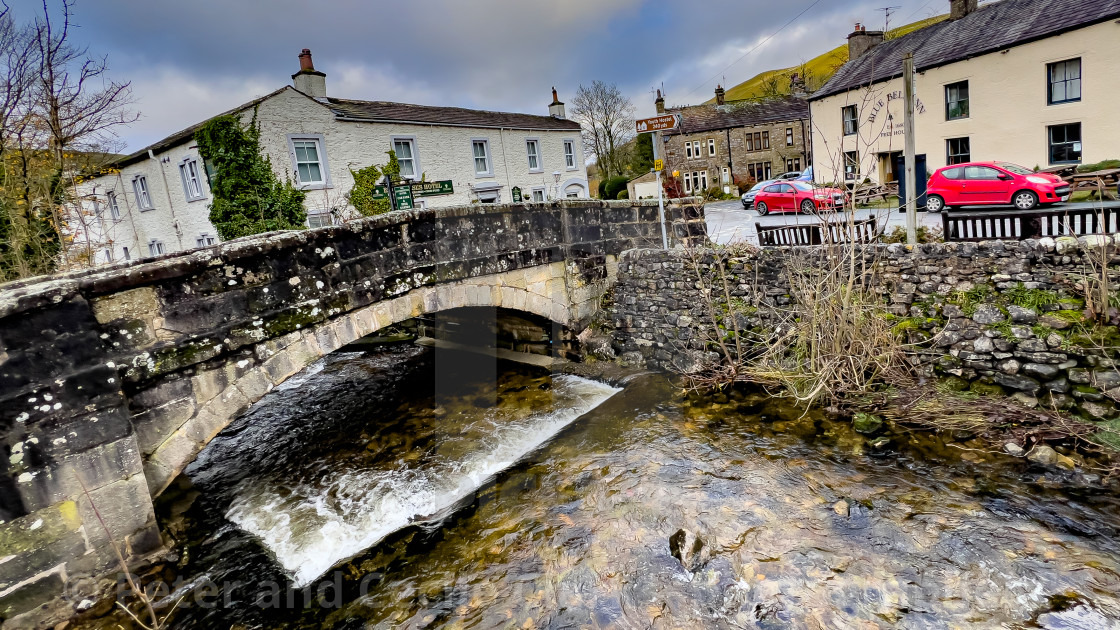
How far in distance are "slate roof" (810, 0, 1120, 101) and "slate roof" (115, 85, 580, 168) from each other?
1263 centimetres

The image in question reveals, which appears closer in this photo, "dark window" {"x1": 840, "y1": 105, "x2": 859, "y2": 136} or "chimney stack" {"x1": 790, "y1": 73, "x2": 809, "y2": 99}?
"dark window" {"x1": 840, "y1": 105, "x2": 859, "y2": 136}

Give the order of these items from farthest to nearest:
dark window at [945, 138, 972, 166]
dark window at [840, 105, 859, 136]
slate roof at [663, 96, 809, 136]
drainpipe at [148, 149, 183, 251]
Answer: slate roof at [663, 96, 809, 136] → dark window at [840, 105, 859, 136] → dark window at [945, 138, 972, 166] → drainpipe at [148, 149, 183, 251]

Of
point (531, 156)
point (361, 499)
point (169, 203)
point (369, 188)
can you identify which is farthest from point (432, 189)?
point (531, 156)

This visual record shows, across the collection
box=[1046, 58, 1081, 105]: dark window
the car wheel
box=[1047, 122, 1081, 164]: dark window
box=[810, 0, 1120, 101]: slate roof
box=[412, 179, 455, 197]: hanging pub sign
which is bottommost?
the car wheel

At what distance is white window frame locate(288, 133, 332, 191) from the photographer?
648 inches

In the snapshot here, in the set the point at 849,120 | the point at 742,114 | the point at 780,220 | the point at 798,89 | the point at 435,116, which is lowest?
the point at 780,220

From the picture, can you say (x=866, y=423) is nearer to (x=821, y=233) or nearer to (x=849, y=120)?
(x=821, y=233)

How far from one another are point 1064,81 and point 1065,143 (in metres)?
1.88

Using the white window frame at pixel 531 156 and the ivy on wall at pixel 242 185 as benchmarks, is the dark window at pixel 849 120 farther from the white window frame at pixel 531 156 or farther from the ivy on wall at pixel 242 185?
the ivy on wall at pixel 242 185

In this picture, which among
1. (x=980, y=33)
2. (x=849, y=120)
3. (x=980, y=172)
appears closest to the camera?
(x=980, y=172)

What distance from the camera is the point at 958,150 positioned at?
66.8 feet

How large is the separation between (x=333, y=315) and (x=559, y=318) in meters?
4.53

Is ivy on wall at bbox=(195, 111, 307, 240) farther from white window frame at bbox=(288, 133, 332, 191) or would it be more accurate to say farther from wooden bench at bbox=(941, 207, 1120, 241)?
wooden bench at bbox=(941, 207, 1120, 241)

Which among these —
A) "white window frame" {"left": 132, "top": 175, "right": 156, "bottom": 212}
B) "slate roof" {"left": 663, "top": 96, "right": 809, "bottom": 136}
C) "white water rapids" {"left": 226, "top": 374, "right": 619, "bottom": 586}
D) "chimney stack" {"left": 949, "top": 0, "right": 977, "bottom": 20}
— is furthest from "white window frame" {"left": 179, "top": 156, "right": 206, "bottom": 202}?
"chimney stack" {"left": 949, "top": 0, "right": 977, "bottom": 20}
